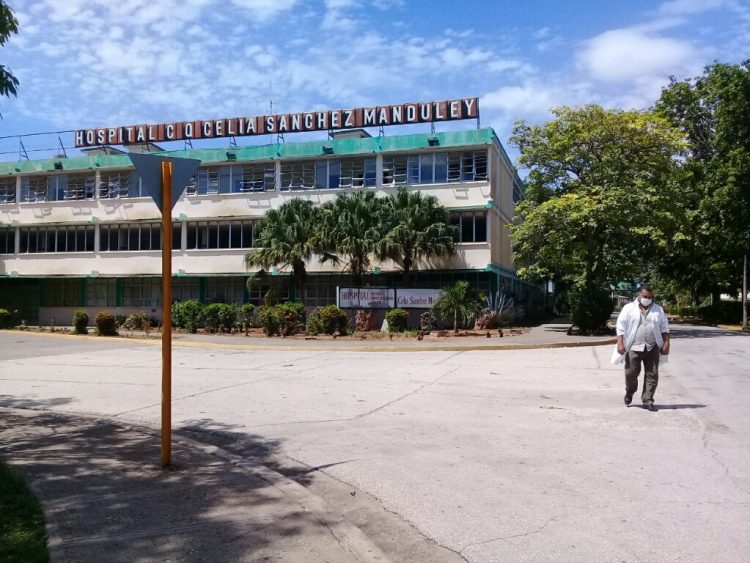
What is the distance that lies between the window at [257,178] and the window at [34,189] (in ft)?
47.5

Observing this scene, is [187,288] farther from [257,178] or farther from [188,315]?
[188,315]

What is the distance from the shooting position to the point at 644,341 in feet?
31.2

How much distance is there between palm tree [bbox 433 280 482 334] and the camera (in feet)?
88.9

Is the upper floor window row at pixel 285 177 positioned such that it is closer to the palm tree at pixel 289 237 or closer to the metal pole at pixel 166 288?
the palm tree at pixel 289 237

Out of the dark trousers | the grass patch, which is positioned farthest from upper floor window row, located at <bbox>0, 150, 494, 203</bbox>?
the grass patch

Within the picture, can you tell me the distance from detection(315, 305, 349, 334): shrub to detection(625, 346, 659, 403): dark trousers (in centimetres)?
1857

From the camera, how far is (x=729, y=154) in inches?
1291

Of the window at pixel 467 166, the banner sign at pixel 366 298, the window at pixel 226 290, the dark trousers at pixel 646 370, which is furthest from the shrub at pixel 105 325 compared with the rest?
the dark trousers at pixel 646 370

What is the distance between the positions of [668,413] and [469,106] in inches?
1122

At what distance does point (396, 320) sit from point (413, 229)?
17.7ft

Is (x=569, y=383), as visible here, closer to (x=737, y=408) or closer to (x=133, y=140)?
(x=737, y=408)

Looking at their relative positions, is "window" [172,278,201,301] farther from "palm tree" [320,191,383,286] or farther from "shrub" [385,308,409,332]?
"shrub" [385,308,409,332]

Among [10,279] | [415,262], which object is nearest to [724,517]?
[415,262]

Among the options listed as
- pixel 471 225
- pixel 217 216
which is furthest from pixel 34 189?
pixel 471 225
